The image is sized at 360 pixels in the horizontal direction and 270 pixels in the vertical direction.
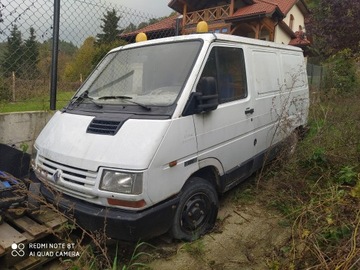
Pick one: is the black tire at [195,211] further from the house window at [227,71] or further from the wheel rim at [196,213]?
the house window at [227,71]

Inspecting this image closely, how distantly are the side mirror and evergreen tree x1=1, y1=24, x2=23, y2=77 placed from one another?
285cm

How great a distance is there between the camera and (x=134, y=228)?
253 centimetres

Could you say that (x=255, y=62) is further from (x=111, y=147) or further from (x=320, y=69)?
(x=320, y=69)

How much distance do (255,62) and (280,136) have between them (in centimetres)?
147

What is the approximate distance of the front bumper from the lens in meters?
2.54

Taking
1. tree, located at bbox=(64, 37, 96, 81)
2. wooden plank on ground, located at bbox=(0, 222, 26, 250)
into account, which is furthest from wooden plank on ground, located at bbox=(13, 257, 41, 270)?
tree, located at bbox=(64, 37, 96, 81)

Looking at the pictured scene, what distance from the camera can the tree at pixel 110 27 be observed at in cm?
517

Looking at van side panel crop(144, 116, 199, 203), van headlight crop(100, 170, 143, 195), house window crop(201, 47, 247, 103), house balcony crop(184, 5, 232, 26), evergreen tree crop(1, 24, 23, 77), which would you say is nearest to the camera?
van headlight crop(100, 170, 143, 195)

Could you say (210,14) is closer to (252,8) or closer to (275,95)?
(252,8)

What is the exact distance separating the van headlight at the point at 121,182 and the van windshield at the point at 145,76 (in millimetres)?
839

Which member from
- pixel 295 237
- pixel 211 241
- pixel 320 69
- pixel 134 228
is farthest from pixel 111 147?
pixel 320 69

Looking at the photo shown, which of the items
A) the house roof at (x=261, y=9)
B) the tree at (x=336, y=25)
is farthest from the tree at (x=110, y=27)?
the house roof at (x=261, y=9)

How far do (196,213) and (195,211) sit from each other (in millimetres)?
34

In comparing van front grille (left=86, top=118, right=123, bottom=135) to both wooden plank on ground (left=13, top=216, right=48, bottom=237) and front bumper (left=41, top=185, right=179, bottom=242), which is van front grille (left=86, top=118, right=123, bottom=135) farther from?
wooden plank on ground (left=13, top=216, right=48, bottom=237)
